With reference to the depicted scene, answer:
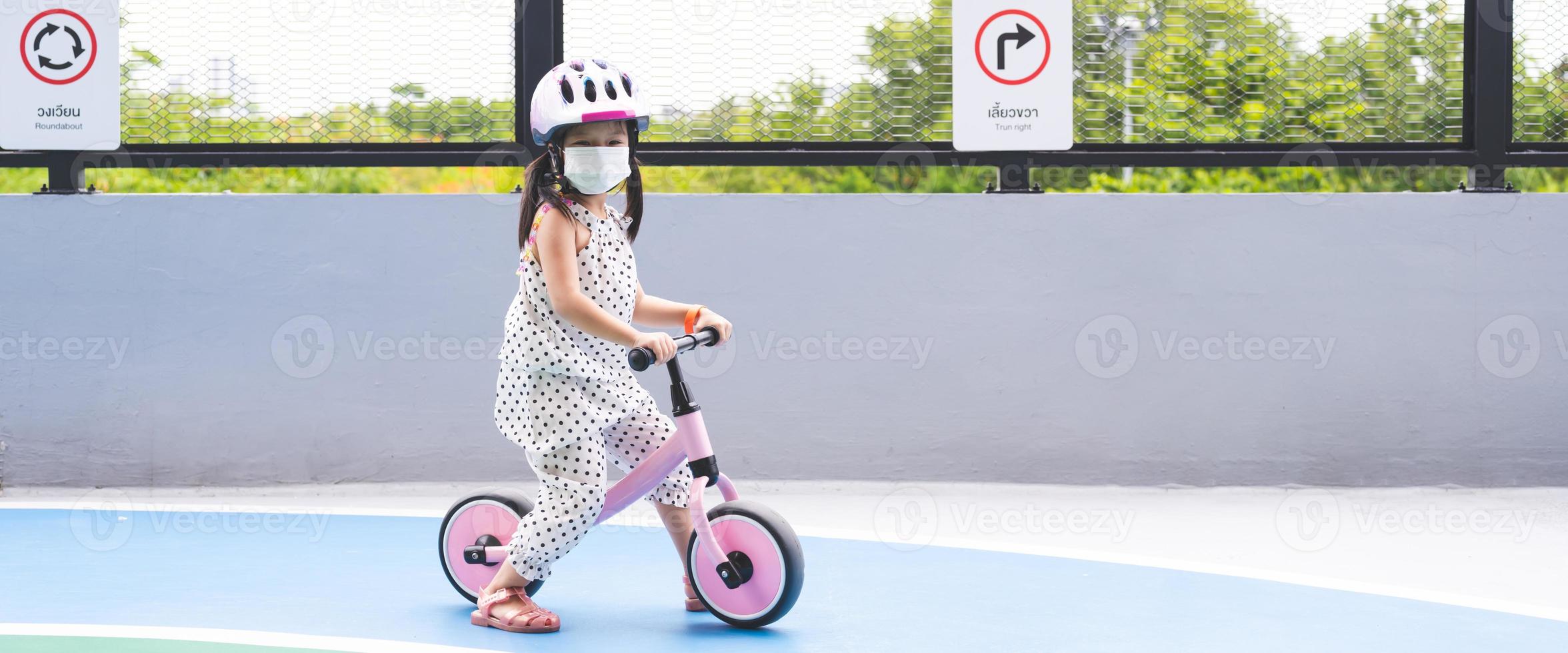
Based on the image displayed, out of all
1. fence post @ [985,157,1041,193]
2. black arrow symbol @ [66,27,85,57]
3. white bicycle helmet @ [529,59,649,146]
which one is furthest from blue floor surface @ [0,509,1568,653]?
black arrow symbol @ [66,27,85,57]

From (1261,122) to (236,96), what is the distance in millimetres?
3933

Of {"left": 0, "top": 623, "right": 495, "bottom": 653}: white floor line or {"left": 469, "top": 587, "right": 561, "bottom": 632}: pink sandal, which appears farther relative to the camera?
{"left": 469, "top": 587, "right": 561, "bottom": 632}: pink sandal

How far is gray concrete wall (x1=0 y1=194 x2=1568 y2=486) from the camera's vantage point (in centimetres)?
502

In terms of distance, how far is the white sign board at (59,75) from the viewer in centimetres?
508

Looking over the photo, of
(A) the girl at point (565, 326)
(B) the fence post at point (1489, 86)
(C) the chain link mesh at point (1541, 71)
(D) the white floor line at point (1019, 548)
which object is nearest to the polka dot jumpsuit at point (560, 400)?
(A) the girl at point (565, 326)

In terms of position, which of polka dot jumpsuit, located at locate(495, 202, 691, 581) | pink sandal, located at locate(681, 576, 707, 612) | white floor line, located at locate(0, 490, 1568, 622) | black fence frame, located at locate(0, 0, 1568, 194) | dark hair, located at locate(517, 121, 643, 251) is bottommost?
white floor line, located at locate(0, 490, 1568, 622)

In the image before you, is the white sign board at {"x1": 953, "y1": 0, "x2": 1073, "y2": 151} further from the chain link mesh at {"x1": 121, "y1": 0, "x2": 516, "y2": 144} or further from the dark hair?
the dark hair

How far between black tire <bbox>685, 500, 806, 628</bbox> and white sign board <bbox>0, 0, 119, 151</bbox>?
3258mm

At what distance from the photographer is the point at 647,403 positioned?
3.39m

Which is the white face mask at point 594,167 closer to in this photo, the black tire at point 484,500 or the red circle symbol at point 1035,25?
the black tire at point 484,500

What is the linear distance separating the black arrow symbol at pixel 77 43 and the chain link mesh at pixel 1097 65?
1.81 metres

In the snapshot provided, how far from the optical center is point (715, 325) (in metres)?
3.20

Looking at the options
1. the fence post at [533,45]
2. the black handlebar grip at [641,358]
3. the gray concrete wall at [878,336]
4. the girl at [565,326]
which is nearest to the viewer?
the black handlebar grip at [641,358]

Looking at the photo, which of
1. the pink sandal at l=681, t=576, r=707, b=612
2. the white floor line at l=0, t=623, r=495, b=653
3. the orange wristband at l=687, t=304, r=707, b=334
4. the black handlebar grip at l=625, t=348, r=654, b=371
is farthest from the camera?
the pink sandal at l=681, t=576, r=707, b=612
